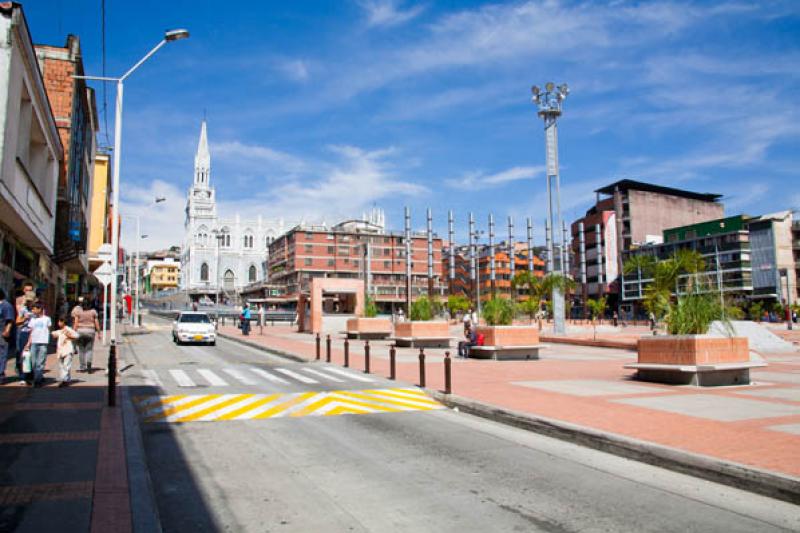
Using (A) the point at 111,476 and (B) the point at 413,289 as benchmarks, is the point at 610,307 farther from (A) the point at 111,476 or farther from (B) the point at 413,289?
(A) the point at 111,476

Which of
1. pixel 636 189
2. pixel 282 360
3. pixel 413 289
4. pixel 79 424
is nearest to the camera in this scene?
pixel 79 424

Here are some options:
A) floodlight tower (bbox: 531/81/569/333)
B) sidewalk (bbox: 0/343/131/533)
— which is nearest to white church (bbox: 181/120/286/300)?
floodlight tower (bbox: 531/81/569/333)

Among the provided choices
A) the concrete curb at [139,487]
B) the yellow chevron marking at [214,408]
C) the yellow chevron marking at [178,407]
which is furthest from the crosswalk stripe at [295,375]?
the concrete curb at [139,487]

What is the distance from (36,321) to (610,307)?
99.5m

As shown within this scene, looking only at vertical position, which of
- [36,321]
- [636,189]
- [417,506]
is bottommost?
[417,506]

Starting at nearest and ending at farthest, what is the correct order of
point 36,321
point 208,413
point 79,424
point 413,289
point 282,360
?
point 79,424 < point 208,413 < point 36,321 < point 282,360 < point 413,289

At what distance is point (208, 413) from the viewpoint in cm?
1017

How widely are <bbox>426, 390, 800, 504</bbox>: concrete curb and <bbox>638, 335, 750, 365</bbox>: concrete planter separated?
5.31m

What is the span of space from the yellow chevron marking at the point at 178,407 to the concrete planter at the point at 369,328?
806 inches

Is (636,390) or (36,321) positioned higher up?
(36,321)

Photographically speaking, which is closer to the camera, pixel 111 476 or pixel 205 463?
pixel 111 476

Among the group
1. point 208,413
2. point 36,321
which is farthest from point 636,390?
point 36,321

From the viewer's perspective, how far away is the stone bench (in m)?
12.6

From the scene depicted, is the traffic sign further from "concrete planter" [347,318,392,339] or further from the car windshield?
"concrete planter" [347,318,392,339]
